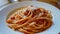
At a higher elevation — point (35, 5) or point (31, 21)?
point (35, 5)

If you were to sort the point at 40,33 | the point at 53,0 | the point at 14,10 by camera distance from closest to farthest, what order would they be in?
1. the point at 40,33
2. the point at 14,10
3. the point at 53,0

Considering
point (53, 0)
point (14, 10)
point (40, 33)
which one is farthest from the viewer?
point (53, 0)

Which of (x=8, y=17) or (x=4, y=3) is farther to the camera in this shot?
(x=4, y=3)

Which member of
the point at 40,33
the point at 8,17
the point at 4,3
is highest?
the point at 4,3

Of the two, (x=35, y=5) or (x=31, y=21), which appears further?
(x=35, y=5)

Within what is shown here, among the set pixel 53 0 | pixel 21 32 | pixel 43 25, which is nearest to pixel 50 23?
pixel 43 25

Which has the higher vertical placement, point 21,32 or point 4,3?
point 4,3

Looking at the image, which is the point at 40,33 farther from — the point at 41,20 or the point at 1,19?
the point at 1,19
